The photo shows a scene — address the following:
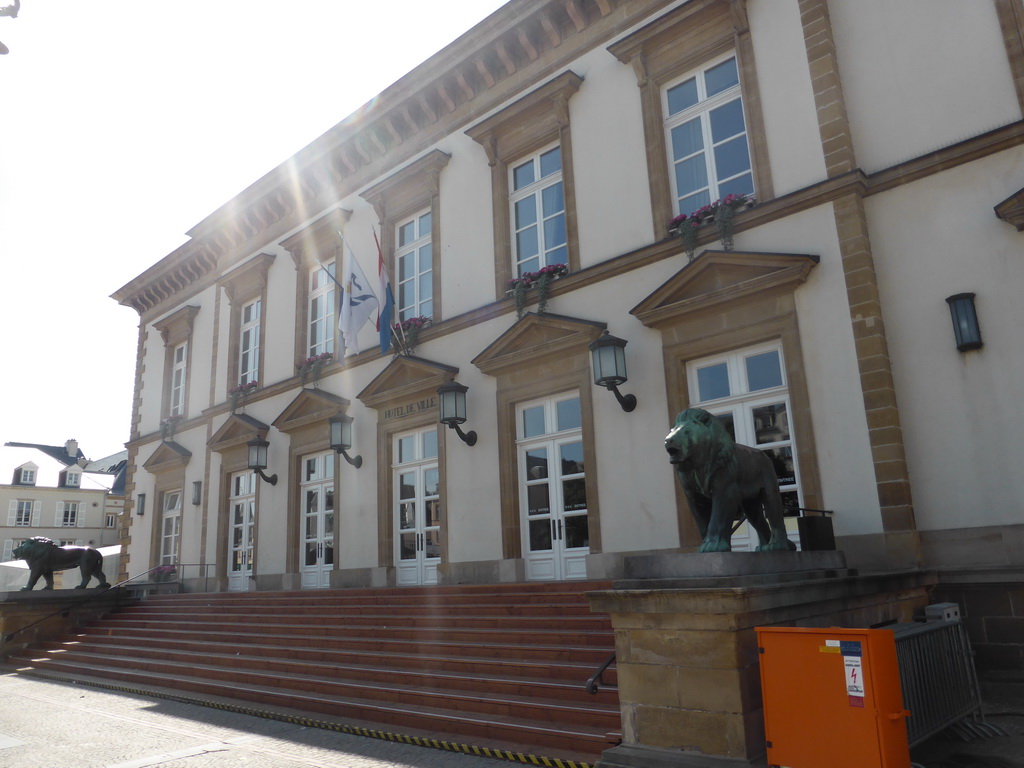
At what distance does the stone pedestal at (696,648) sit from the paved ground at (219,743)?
1.05 metres

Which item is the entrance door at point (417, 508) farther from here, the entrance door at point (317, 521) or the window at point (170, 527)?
the window at point (170, 527)

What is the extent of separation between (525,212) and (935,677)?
30.9 ft

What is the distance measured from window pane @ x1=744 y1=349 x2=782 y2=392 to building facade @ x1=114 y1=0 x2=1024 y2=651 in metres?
0.04

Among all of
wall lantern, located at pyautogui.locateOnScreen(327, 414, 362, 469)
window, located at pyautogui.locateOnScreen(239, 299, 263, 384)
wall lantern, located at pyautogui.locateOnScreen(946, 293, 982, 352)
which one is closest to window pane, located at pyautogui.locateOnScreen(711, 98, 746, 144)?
wall lantern, located at pyautogui.locateOnScreen(946, 293, 982, 352)

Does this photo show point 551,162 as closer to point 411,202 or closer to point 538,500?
point 411,202

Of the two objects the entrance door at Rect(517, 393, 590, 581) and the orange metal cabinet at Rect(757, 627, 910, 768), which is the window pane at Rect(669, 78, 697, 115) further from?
the orange metal cabinet at Rect(757, 627, 910, 768)

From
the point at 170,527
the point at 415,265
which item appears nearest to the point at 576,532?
the point at 415,265

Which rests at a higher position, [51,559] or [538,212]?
[538,212]

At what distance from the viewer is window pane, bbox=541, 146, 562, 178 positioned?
12648 mm

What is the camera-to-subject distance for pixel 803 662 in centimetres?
445

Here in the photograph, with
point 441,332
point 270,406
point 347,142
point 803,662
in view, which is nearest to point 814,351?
point 803,662

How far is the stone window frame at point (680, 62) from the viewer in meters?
10.2

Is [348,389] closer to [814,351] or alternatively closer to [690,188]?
[690,188]

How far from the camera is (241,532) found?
685 inches
